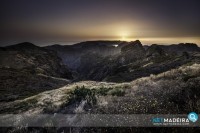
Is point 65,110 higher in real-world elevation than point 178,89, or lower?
lower

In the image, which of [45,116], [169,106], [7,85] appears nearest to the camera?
[169,106]

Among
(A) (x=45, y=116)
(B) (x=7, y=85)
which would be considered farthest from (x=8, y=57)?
(A) (x=45, y=116)

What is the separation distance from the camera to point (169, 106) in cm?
783

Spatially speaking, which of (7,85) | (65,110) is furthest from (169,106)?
(7,85)

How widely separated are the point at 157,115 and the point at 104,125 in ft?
6.30

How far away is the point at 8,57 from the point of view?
184 meters

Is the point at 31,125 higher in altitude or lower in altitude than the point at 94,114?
lower

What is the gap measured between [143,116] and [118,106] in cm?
180

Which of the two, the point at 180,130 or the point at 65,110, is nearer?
the point at 180,130

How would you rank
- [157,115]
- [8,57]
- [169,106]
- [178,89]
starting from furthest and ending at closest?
[8,57] < [178,89] < [169,106] < [157,115]

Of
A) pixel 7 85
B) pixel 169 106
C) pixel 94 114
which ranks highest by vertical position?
pixel 169 106

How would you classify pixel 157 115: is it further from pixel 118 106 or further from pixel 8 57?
pixel 8 57

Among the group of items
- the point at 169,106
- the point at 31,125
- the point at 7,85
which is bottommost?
the point at 7,85

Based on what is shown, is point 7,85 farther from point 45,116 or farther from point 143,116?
point 143,116
